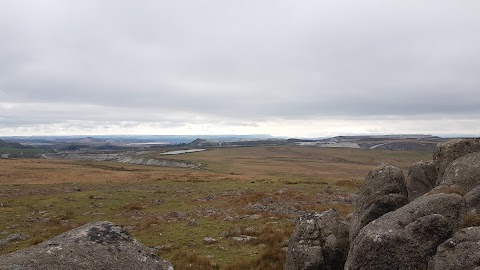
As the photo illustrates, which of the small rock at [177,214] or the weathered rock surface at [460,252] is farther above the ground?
the weathered rock surface at [460,252]

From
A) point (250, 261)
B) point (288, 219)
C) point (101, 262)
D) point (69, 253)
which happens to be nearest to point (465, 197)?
point (250, 261)

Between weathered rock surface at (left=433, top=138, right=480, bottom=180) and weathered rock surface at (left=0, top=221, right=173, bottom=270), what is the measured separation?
55.1 feet

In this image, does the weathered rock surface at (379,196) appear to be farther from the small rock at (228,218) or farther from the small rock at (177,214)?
the small rock at (177,214)

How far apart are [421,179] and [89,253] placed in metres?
18.7

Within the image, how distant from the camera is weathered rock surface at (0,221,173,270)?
11172 mm

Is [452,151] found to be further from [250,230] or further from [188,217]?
[188,217]

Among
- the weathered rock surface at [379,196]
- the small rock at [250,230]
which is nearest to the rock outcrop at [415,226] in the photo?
the weathered rock surface at [379,196]

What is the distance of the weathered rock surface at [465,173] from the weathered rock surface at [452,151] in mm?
1671

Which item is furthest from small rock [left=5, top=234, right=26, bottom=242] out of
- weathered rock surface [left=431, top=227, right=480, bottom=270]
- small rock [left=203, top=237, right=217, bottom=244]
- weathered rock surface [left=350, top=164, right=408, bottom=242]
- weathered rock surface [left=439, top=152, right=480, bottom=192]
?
weathered rock surface [left=439, top=152, right=480, bottom=192]

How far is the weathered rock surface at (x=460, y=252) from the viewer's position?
1064 cm

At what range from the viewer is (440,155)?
21734mm

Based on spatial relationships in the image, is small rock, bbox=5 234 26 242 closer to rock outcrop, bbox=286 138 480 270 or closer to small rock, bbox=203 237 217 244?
small rock, bbox=203 237 217 244

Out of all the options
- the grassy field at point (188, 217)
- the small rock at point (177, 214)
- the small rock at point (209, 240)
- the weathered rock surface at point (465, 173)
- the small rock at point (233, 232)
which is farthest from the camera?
the small rock at point (177, 214)

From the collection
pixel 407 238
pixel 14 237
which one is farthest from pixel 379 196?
pixel 14 237
